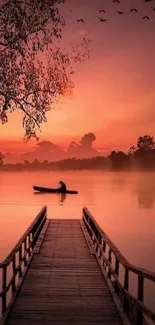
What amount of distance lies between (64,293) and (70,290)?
0.30m

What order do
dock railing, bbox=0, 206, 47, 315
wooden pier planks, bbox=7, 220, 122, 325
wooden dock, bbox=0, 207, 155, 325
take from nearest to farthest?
wooden dock, bbox=0, 207, 155, 325 → wooden pier planks, bbox=7, 220, 122, 325 → dock railing, bbox=0, 206, 47, 315

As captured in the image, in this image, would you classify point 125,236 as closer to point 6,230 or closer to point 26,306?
point 6,230

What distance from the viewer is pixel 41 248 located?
54.2ft

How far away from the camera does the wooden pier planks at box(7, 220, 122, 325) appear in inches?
336

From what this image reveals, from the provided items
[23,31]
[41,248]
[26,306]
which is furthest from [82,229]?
[26,306]

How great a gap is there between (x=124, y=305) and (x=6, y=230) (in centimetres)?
2952

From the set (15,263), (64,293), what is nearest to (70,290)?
(64,293)

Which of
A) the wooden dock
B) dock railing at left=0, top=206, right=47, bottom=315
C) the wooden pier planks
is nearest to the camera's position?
the wooden dock

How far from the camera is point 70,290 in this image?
10.7 m

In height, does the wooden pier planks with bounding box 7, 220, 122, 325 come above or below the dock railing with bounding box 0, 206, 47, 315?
below

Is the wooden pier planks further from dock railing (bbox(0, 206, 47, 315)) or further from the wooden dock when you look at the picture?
dock railing (bbox(0, 206, 47, 315))

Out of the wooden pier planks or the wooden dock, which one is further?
the wooden pier planks

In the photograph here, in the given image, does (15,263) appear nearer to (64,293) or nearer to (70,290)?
(70,290)

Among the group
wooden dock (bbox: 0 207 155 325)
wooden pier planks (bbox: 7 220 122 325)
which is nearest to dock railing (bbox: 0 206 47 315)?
wooden dock (bbox: 0 207 155 325)
